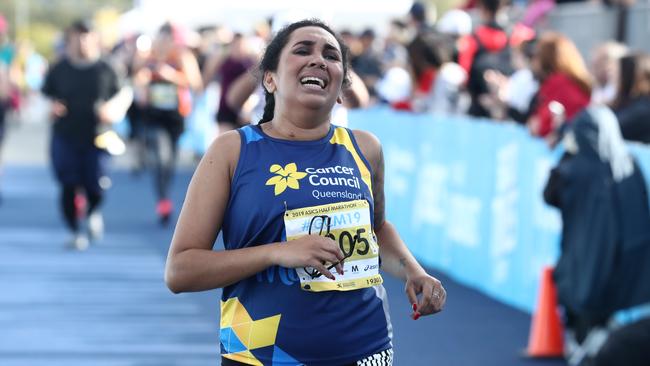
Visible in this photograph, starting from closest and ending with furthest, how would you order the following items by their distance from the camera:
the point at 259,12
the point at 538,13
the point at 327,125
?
the point at 327,125, the point at 538,13, the point at 259,12

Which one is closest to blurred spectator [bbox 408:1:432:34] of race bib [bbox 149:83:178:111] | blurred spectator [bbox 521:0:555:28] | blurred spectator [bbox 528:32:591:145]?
blurred spectator [bbox 521:0:555:28]

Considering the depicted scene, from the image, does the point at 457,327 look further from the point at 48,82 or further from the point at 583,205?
the point at 48,82

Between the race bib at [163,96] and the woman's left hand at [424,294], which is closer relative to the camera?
the woman's left hand at [424,294]

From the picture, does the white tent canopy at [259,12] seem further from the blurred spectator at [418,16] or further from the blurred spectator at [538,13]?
the blurred spectator at [538,13]

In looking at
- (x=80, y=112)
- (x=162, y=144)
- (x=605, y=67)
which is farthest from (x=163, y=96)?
(x=605, y=67)

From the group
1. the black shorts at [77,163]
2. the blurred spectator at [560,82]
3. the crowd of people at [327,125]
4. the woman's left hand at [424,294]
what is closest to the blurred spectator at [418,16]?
the crowd of people at [327,125]

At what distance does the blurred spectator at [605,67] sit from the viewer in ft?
31.1

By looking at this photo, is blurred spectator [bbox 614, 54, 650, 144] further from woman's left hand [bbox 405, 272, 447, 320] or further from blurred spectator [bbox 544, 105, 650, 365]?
woman's left hand [bbox 405, 272, 447, 320]

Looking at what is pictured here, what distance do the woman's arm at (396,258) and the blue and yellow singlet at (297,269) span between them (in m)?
0.13

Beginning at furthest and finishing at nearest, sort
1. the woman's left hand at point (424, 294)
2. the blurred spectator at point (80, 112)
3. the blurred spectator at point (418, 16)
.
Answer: the blurred spectator at point (418, 16) < the blurred spectator at point (80, 112) < the woman's left hand at point (424, 294)

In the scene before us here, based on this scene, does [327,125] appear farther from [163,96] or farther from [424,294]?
[163,96]

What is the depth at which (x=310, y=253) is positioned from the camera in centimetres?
362

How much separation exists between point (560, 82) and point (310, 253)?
6061 mm

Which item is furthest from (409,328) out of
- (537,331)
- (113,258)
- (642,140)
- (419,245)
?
(113,258)
